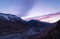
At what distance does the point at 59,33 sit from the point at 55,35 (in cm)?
70

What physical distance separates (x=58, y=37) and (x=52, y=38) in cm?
135

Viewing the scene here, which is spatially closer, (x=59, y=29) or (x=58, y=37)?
(x=58, y=37)

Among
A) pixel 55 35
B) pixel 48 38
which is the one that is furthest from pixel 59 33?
pixel 48 38

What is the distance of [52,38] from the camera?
2422 centimetres

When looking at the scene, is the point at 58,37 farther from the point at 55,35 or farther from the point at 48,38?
the point at 48,38

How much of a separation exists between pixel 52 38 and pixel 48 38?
60.1 inches

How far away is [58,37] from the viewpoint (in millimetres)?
23109

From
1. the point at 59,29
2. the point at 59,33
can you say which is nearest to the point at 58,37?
the point at 59,33

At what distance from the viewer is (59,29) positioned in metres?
25.4

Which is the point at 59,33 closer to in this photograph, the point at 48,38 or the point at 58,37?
the point at 58,37

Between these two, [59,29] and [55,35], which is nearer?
[55,35]

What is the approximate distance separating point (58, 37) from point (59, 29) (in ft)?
8.49

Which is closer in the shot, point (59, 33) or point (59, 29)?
point (59, 33)

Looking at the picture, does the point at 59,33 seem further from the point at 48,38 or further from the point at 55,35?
the point at 48,38
